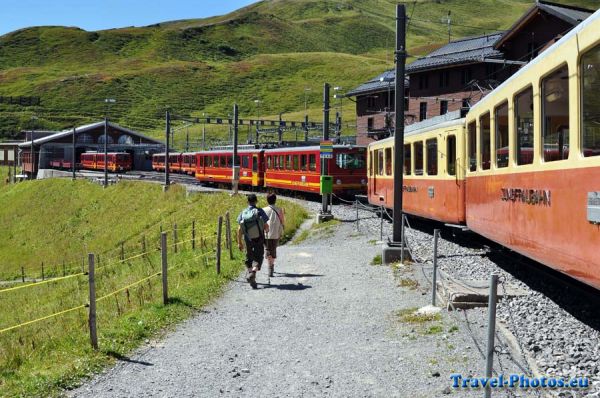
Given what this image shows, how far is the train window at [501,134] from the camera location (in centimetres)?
1040

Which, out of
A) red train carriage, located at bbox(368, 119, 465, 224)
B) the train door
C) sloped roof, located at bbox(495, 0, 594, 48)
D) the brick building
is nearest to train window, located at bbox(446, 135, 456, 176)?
red train carriage, located at bbox(368, 119, 465, 224)

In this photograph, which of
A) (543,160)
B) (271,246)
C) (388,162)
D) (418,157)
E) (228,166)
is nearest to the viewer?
(543,160)

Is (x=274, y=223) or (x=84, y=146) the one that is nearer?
(x=274, y=223)

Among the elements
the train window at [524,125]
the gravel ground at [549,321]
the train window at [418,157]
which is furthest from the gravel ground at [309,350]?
the train window at [418,157]

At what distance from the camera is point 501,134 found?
1075cm

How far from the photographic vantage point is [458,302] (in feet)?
31.1

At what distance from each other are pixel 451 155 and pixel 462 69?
124 ft

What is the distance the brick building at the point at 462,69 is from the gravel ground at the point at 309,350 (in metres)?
19.1

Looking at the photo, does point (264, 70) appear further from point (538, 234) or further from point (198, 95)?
point (538, 234)

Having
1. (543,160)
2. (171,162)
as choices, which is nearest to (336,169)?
(543,160)

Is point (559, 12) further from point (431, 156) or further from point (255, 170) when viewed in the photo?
point (431, 156)

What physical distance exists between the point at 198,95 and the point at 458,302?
136206 mm

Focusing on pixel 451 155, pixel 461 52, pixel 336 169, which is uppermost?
pixel 461 52

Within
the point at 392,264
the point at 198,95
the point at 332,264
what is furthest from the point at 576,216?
the point at 198,95
